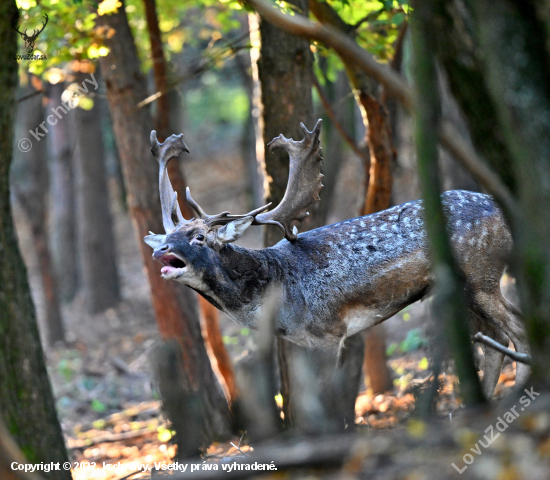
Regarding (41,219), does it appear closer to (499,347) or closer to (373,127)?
(373,127)

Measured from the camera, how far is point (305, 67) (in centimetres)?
705

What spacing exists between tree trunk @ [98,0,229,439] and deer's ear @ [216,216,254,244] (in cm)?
258

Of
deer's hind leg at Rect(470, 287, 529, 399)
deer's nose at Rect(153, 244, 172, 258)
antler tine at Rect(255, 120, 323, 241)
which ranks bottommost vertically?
deer's hind leg at Rect(470, 287, 529, 399)

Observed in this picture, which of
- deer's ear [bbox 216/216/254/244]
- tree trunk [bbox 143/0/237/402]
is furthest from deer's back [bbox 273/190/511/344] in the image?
tree trunk [bbox 143/0/237/402]

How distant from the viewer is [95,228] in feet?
56.5

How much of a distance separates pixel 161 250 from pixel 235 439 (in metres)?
2.07

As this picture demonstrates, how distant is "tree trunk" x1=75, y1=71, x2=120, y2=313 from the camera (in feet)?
56.3

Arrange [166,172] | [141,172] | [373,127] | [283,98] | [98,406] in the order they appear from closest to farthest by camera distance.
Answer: [166,172], [283,98], [373,127], [141,172], [98,406]

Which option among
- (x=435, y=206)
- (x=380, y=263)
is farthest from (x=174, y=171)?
(x=435, y=206)

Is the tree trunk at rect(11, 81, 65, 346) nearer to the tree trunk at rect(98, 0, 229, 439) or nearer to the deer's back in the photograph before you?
the tree trunk at rect(98, 0, 229, 439)

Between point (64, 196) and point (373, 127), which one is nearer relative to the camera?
point (373, 127)

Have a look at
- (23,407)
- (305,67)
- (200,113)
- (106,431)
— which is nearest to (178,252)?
(23,407)

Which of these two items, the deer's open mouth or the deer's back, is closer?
the deer's open mouth

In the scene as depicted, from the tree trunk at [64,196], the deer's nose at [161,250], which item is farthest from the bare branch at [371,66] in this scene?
the tree trunk at [64,196]
